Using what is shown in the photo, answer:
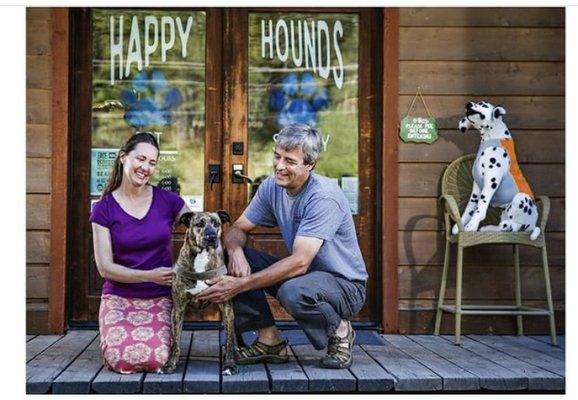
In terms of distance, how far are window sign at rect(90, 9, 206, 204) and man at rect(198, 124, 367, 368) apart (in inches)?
50.1

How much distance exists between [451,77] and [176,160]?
1.89m

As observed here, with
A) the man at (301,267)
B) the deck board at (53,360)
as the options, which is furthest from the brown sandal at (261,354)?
the deck board at (53,360)

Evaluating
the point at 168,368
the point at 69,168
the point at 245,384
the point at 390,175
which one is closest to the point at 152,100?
the point at 69,168

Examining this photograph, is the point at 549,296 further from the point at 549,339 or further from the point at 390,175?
the point at 390,175

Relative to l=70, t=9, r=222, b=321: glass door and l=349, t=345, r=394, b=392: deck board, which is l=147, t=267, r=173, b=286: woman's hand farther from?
l=70, t=9, r=222, b=321: glass door

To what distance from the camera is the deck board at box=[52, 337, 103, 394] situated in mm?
3201

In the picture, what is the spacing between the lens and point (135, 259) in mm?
3629

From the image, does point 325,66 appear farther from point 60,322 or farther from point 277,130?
point 60,322

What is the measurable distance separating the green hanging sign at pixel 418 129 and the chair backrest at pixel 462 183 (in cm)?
23

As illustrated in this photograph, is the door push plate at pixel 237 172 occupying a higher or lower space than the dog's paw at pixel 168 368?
higher

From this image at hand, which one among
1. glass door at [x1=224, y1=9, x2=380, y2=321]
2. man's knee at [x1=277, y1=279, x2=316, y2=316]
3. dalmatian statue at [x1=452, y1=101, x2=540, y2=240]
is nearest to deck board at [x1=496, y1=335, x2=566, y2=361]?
dalmatian statue at [x1=452, y1=101, x2=540, y2=240]

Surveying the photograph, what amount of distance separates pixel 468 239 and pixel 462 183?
524mm

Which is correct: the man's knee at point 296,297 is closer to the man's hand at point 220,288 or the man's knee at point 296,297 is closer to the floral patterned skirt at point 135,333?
the man's hand at point 220,288

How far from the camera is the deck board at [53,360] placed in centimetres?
321
